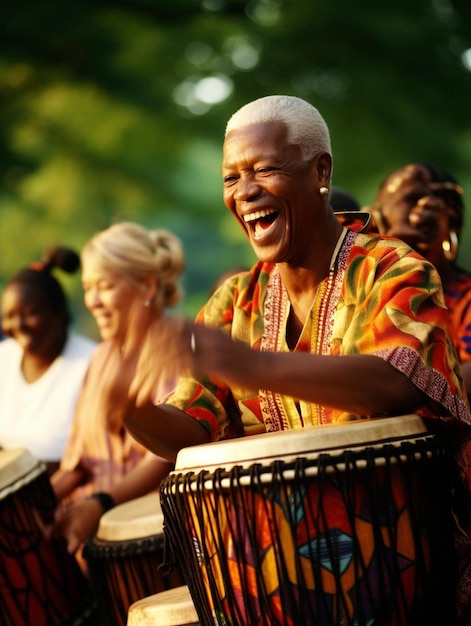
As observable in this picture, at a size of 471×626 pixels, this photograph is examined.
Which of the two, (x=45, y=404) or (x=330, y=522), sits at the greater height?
(x=45, y=404)

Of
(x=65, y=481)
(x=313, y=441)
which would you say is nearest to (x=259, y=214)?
(x=313, y=441)

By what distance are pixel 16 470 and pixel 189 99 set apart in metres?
6.43

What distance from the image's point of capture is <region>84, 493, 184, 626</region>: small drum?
3262 mm

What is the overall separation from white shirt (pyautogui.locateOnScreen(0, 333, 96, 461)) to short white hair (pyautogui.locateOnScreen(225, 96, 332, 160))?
253 centimetres

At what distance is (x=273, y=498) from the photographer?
6.79 feet

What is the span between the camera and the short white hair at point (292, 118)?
2.45 metres

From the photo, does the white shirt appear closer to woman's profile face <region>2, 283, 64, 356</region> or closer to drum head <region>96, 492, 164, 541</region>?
woman's profile face <region>2, 283, 64, 356</region>

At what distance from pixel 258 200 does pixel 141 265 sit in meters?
1.99

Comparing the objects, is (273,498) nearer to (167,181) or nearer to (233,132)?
(233,132)

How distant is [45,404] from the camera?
4.81 metres

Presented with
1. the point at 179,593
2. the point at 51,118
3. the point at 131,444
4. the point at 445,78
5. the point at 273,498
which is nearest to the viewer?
the point at 273,498

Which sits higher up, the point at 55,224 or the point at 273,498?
the point at 55,224

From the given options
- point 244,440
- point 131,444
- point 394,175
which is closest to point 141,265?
point 131,444

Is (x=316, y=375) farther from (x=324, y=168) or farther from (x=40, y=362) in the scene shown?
(x=40, y=362)
